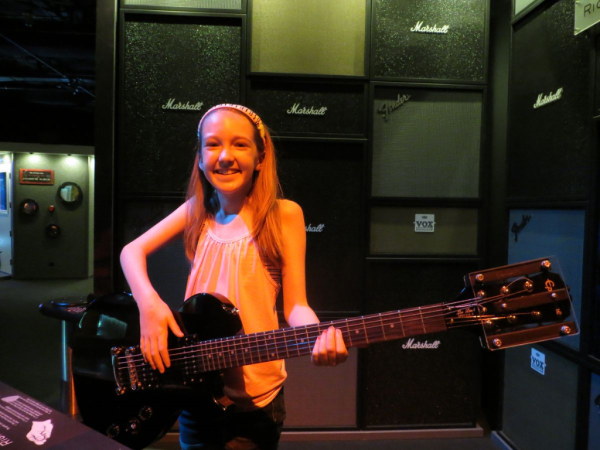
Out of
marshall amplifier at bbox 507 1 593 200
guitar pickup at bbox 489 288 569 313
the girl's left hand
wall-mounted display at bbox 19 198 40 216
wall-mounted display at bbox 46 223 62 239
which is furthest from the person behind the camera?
wall-mounted display at bbox 46 223 62 239

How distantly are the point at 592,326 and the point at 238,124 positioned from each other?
5.26 ft

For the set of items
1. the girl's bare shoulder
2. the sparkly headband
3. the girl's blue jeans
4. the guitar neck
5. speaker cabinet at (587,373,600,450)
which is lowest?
speaker cabinet at (587,373,600,450)

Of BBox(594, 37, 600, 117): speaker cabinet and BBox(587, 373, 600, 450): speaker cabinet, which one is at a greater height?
BBox(594, 37, 600, 117): speaker cabinet

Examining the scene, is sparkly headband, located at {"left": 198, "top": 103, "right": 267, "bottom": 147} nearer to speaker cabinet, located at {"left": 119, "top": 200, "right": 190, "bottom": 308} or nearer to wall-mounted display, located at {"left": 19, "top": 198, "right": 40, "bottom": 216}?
speaker cabinet, located at {"left": 119, "top": 200, "right": 190, "bottom": 308}

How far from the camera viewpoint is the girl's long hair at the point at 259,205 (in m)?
1.19

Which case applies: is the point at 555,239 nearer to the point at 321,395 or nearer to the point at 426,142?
the point at 426,142

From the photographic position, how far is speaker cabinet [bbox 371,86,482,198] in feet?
8.18

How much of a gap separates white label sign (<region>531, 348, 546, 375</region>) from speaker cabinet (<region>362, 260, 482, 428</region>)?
1.32 ft

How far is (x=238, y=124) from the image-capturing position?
3.79 feet

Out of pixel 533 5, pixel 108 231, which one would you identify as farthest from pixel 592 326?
pixel 108 231

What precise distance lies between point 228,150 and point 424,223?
1687 mm

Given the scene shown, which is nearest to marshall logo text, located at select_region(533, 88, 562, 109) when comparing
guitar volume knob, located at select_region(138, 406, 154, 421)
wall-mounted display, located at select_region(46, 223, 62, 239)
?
guitar volume knob, located at select_region(138, 406, 154, 421)

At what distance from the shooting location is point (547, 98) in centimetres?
203

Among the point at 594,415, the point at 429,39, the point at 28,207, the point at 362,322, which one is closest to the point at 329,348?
the point at 362,322
